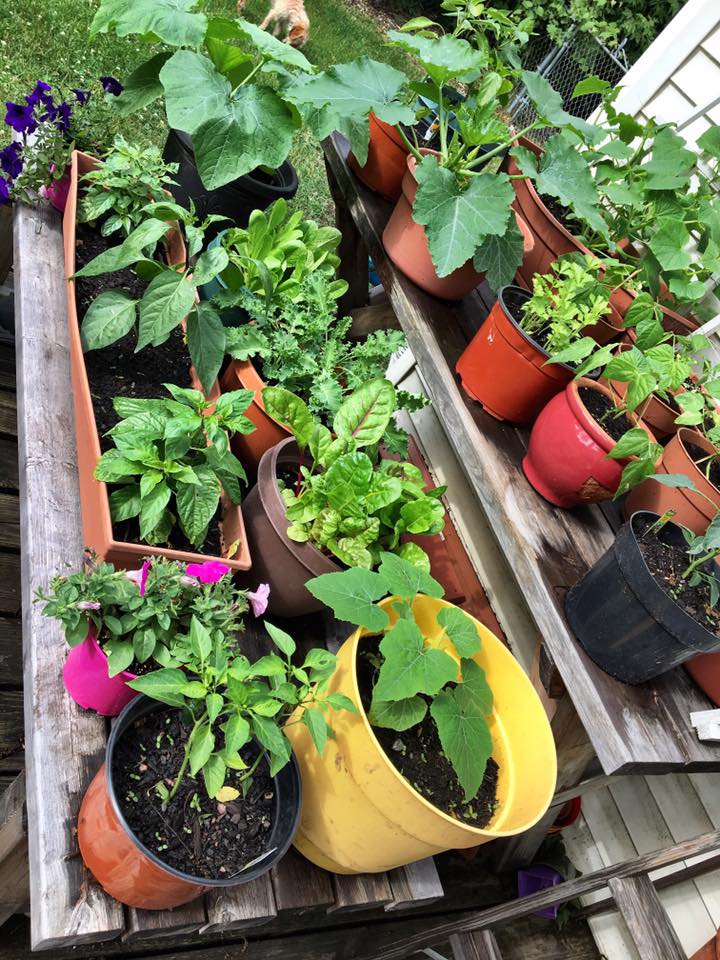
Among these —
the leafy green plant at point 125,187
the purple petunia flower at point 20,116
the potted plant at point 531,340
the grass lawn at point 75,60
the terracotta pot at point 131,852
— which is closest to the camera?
the terracotta pot at point 131,852

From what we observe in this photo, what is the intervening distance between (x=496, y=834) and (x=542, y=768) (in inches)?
6.1

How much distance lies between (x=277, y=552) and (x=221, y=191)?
Result: 0.96 metres

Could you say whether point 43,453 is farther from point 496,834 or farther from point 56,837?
point 496,834

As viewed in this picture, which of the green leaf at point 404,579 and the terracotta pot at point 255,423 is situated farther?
the terracotta pot at point 255,423

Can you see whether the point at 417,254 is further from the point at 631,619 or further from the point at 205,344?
the point at 631,619

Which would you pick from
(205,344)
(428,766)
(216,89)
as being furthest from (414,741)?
(216,89)

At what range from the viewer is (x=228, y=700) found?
116 cm

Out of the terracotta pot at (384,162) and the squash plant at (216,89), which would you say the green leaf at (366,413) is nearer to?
the squash plant at (216,89)

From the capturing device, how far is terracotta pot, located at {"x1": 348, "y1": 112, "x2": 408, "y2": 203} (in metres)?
1.81

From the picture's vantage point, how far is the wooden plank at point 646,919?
4.75ft

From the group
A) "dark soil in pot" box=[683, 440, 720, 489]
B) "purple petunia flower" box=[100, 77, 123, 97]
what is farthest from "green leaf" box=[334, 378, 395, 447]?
"purple petunia flower" box=[100, 77, 123, 97]

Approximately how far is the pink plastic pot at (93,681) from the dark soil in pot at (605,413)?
955 millimetres

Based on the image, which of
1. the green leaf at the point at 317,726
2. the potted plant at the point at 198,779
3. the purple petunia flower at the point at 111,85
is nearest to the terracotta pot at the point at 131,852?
the potted plant at the point at 198,779

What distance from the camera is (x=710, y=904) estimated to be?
185 centimetres
